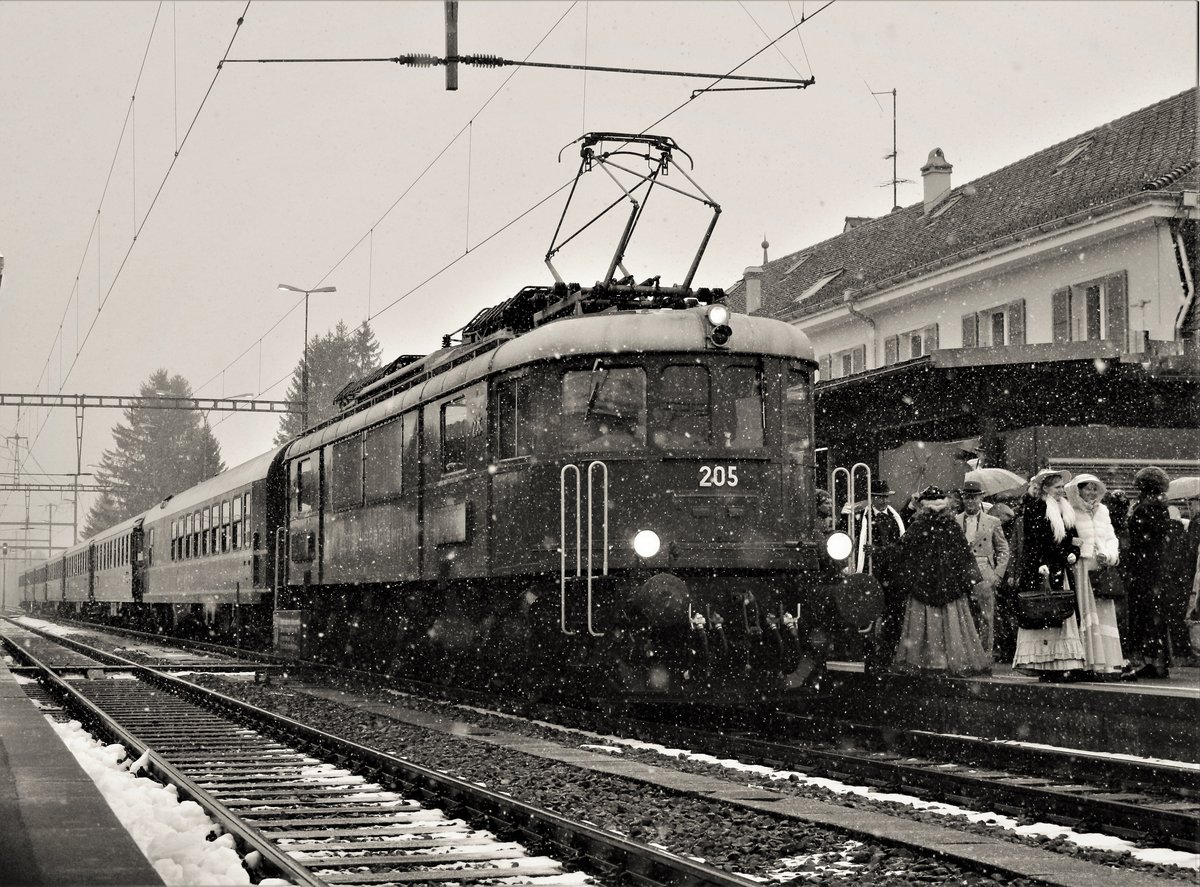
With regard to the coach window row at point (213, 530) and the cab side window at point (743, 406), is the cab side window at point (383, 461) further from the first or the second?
the coach window row at point (213, 530)

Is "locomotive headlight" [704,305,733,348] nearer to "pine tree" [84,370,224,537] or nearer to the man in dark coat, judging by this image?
the man in dark coat

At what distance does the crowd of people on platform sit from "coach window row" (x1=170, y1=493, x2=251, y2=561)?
46.0 ft

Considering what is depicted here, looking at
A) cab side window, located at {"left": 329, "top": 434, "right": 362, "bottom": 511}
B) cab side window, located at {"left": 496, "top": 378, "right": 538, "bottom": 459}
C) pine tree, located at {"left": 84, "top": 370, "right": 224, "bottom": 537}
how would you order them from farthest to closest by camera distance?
pine tree, located at {"left": 84, "top": 370, "right": 224, "bottom": 537} < cab side window, located at {"left": 329, "top": 434, "right": 362, "bottom": 511} < cab side window, located at {"left": 496, "top": 378, "right": 538, "bottom": 459}

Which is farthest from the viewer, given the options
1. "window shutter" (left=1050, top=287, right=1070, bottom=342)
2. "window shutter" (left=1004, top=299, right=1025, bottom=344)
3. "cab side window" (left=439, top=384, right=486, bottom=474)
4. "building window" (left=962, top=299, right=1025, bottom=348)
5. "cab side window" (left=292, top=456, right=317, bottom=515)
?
"building window" (left=962, top=299, right=1025, bottom=348)

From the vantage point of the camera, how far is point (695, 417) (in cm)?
1242

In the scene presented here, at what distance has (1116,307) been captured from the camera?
82.9 feet

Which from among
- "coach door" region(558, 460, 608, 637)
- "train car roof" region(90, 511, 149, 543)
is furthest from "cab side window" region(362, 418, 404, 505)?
"train car roof" region(90, 511, 149, 543)

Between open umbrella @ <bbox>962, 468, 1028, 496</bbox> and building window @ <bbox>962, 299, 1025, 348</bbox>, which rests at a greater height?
building window @ <bbox>962, 299, 1025, 348</bbox>

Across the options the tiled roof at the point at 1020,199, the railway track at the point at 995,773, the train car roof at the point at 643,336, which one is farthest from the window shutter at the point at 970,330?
the railway track at the point at 995,773

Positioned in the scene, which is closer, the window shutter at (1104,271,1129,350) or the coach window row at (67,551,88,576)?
the window shutter at (1104,271,1129,350)

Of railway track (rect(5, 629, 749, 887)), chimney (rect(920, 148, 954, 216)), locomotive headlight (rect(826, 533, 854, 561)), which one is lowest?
railway track (rect(5, 629, 749, 887))

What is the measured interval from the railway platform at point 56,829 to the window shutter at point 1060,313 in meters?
21.1

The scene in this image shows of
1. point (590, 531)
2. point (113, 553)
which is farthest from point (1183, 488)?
point (113, 553)

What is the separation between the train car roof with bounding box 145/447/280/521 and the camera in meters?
23.8
